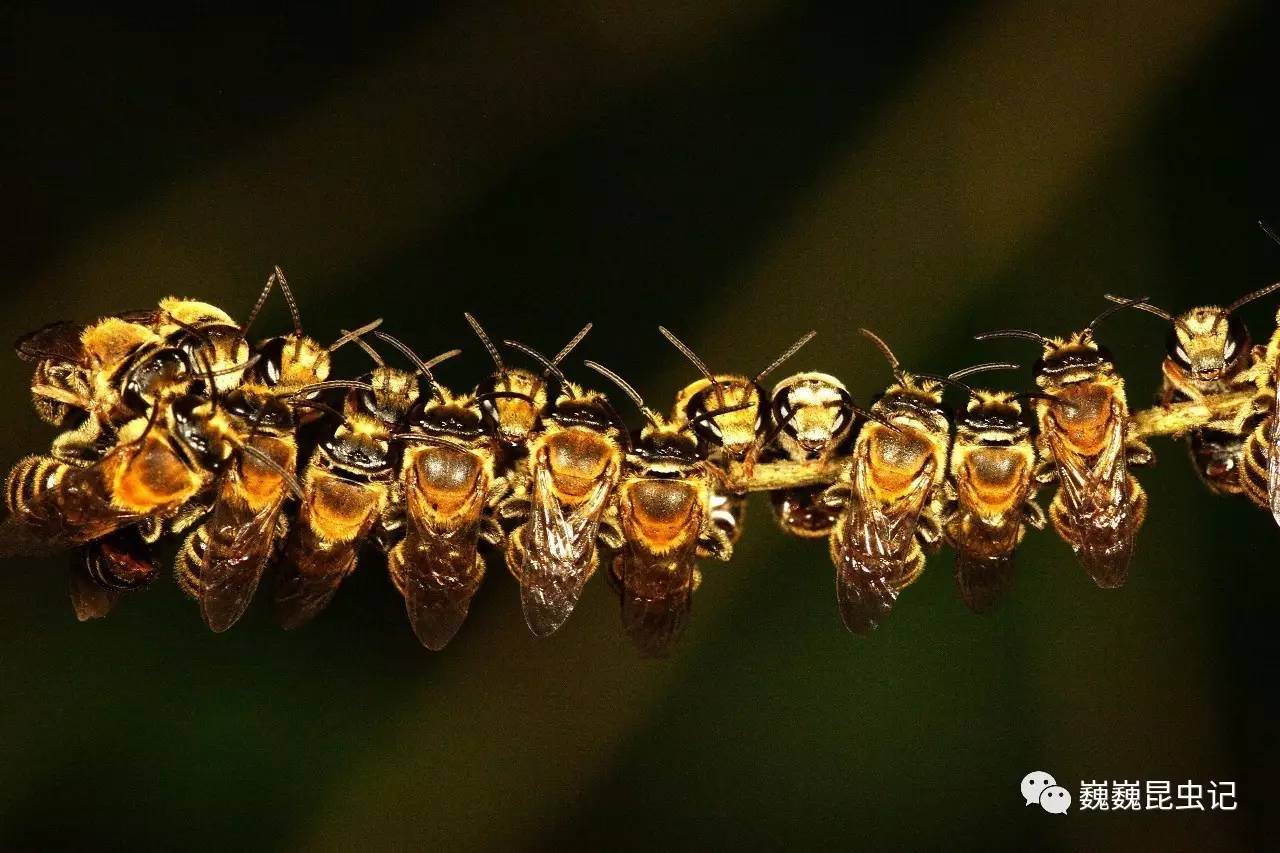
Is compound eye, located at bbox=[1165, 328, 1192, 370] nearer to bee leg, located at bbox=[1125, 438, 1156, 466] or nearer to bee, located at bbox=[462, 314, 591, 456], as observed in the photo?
bee leg, located at bbox=[1125, 438, 1156, 466]

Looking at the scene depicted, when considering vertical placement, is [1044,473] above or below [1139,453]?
below

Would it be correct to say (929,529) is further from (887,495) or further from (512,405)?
(512,405)

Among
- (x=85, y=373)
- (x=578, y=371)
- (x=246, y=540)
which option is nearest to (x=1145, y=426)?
(x=578, y=371)

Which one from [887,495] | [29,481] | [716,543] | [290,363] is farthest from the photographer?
[716,543]

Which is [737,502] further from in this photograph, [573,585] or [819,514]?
[573,585]

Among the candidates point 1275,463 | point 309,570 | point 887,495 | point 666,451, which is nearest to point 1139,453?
point 1275,463

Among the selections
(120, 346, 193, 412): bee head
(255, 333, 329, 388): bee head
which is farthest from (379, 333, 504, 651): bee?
(120, 346, 193, 412): bee head
